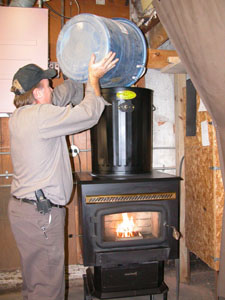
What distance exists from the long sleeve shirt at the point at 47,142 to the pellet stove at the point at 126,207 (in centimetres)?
18

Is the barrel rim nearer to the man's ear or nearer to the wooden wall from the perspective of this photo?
the man's ear

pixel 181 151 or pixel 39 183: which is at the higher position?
pixel 181 151

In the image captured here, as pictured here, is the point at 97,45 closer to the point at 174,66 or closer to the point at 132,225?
the point at 174,66

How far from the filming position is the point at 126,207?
67.4 inches

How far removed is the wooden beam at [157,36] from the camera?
2339 mm

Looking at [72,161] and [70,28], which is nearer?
[70,28]

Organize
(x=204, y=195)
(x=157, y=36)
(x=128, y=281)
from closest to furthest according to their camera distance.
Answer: (x=128, y=281)
(x=204, y=195)
(x=157, y=36)

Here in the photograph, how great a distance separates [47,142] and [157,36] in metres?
1.52

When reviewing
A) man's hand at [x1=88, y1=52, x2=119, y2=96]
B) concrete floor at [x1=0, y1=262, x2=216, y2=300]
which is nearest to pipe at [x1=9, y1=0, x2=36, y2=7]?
man's hand at [x1=88, y1=52, x2=119, y2=96]

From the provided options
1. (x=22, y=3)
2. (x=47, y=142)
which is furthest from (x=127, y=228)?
(x=22, y=3)

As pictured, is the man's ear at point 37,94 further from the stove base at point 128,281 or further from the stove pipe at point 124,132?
the stove base at point 128,281

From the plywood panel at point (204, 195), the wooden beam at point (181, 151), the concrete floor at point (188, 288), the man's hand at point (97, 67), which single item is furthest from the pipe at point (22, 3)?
the concrete floor at point (188, 288)

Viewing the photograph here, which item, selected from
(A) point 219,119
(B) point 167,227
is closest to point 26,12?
(A) point 219,119

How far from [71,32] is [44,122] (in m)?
0.60
